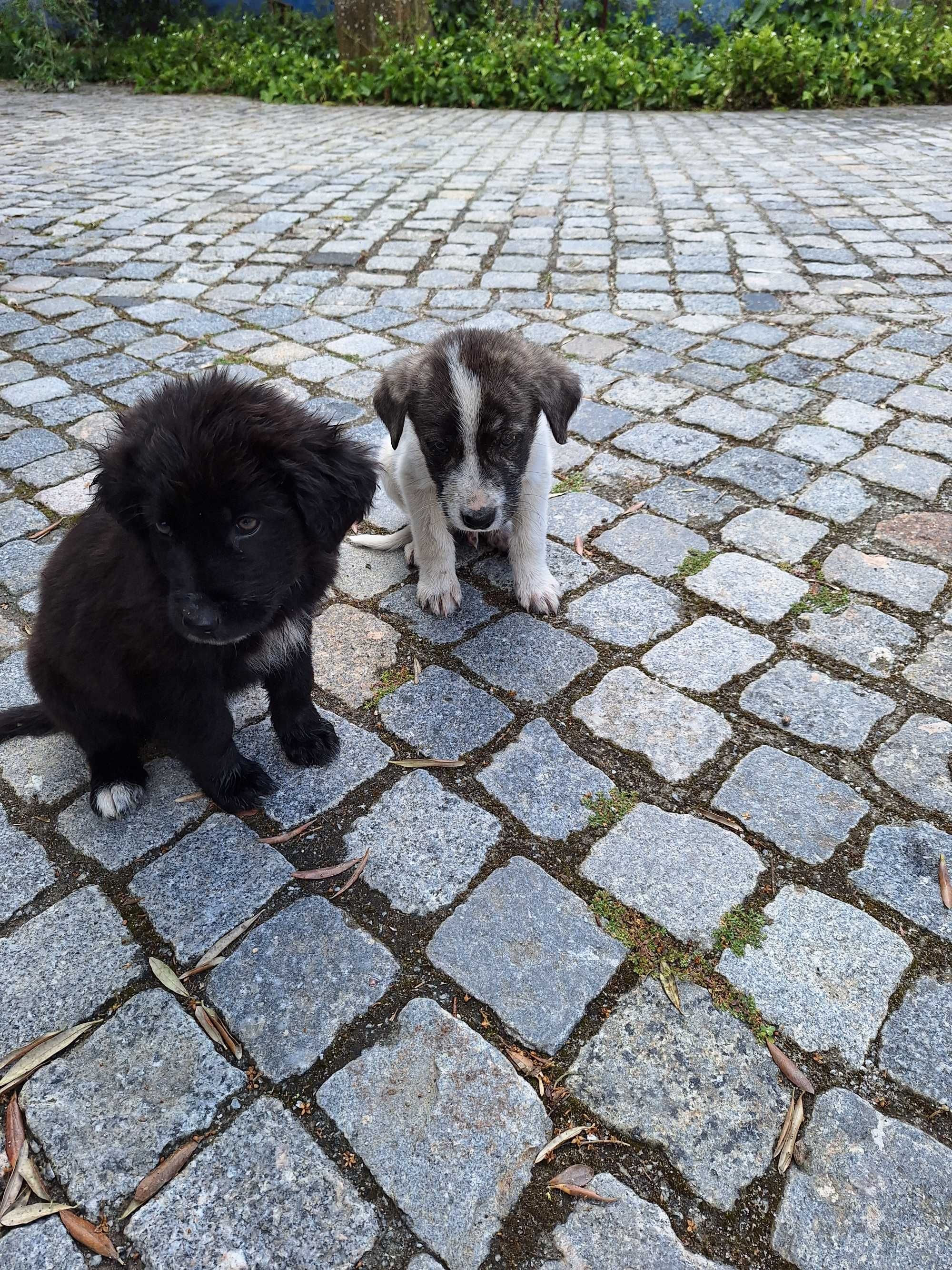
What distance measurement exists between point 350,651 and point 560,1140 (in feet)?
6.31

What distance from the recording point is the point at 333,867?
8.02ft

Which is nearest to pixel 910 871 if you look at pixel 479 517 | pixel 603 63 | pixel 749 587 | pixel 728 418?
pixel 749 587

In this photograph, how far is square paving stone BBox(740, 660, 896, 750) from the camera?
2.82 metres

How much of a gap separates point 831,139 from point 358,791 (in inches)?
436

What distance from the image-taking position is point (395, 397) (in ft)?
10.3

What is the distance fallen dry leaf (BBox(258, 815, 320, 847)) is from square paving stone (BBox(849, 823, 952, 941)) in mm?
1590

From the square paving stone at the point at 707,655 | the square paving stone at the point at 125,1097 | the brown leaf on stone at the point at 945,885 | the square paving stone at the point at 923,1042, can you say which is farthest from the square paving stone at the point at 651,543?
the square paving stone at the point at 125,1097

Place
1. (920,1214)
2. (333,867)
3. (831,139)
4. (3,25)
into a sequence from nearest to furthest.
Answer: (920,1214), (333,867), (831,139), (3,25)

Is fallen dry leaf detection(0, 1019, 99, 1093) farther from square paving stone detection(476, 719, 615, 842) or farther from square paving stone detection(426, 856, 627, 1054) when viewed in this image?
square paving stone detection(476, 719, 615, 842)

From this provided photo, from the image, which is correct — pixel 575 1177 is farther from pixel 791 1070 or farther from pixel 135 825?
pixel 135 825

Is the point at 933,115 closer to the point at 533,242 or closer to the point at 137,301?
the point at 533,242

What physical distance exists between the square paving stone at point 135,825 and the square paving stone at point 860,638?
225 cm

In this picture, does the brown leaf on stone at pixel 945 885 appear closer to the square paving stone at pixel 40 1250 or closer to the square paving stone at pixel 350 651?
the square paving stone at pixel 350 651

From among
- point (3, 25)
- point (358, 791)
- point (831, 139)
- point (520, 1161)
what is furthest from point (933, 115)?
point (3, 25)
